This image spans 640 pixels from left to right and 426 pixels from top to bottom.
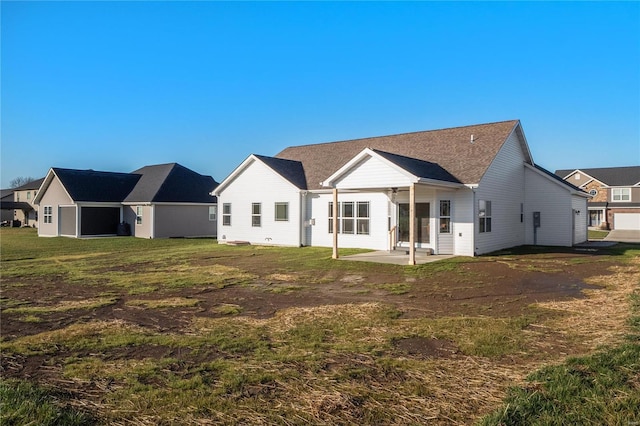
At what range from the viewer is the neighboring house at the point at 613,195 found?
47125 mm

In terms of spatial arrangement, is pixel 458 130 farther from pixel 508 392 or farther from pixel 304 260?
pixel 508 392

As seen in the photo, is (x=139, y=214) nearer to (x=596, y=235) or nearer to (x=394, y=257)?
(x=394, y=257)

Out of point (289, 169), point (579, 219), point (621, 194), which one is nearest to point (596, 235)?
point (579, 219)

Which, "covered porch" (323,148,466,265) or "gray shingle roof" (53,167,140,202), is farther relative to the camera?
"gray shingle roof" (53,167,140,202)

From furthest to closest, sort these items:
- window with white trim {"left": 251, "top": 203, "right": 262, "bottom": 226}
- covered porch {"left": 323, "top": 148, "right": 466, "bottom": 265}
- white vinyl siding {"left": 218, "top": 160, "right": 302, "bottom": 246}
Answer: window with white trim {"left": 251, "top": 203, "right": 262, "bottom": 226}, white vinyl siding {"left": 218, "top": 160, "right": 302, "bottom": 246}, covered porch {"left": 323, "top": 148, "right": 466, "bottom": 265}

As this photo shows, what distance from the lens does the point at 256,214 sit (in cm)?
2484

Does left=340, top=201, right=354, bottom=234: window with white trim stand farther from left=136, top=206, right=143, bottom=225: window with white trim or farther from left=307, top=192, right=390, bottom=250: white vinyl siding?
left=136, top=206, right=143, bottom=225: window with white trim

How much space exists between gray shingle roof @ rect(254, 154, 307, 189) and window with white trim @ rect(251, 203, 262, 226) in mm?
2387

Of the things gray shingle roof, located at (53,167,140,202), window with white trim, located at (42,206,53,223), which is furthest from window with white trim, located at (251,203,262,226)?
window with white trim, located at (42,206,53,223)

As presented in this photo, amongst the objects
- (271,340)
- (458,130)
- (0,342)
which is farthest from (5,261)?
(458,130)

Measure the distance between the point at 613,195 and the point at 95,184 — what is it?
54.2 meters

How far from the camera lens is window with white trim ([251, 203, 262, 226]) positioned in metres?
24.7

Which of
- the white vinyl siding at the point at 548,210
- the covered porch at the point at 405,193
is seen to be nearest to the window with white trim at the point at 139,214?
the covered porch at the point at 405,193

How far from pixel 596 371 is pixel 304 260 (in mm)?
12936
